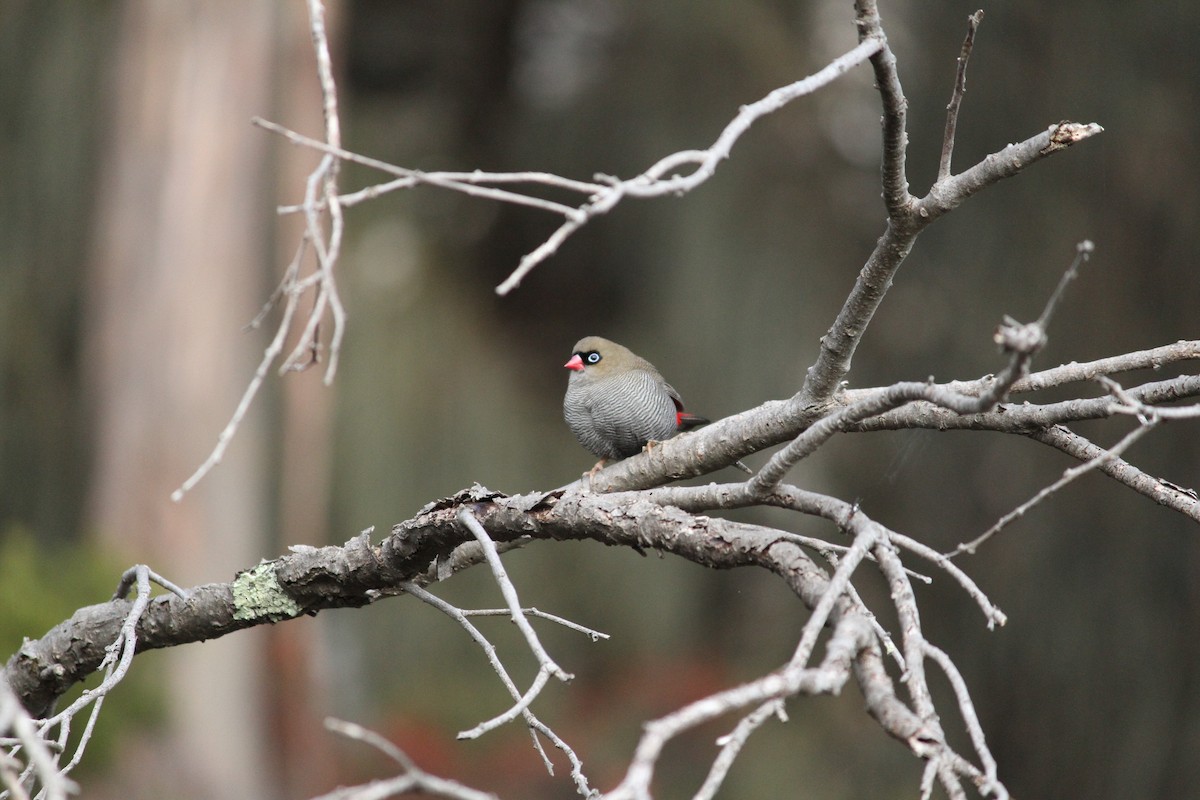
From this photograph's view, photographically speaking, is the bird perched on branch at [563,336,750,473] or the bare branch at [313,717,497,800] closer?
the bare branch at [313,717,497,800]

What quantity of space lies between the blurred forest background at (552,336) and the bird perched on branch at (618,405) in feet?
3.38

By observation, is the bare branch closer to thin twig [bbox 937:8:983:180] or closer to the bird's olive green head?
thin twig [bbox 937:8:983:180]

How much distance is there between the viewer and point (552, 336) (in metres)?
9.30

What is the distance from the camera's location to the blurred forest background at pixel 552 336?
5.61m

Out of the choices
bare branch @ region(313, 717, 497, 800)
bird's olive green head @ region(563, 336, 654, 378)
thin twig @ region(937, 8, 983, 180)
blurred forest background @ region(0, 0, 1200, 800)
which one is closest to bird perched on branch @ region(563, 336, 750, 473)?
bird's olive green head @ region(563, 336, 654, 378)

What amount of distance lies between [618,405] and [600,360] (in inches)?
18.1

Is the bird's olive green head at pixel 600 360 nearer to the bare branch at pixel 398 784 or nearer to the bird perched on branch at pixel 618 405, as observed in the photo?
the bird perched on branch at pixel 618 405

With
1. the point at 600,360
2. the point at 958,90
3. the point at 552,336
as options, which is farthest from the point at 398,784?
the point at 552,336

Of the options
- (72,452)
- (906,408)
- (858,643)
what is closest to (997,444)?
(906,408)

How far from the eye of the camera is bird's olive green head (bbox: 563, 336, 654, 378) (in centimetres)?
505

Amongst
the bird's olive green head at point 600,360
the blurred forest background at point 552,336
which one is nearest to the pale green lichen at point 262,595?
the blurred forest background at point 552,336

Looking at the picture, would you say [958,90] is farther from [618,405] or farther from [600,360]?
[600,360]

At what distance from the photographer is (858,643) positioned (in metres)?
1.42

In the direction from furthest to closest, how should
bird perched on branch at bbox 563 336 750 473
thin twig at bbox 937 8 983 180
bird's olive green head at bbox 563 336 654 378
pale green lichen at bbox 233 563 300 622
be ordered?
bird's olive green head at bbox 563 336 654 378 < bird perched on branch at bbox 563 336 750 473 < pale green lichen at bbox 233 563 300 622 < thin twig at bbox 937 8 983 180
